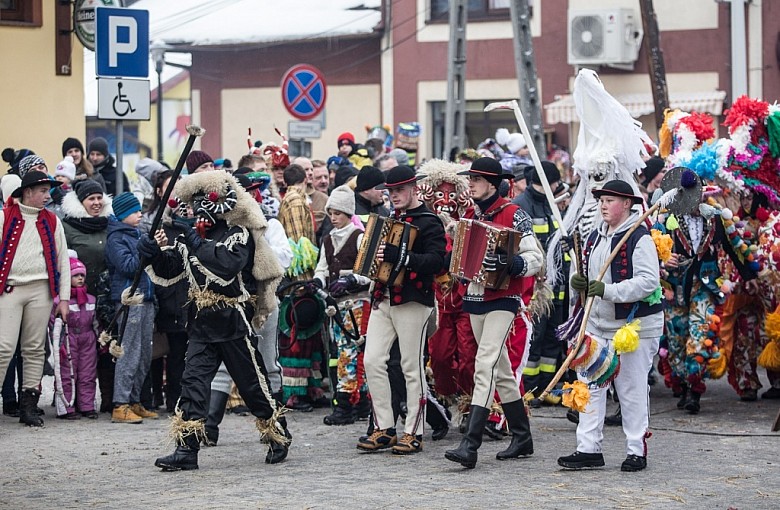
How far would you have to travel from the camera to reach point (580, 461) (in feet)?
29.7

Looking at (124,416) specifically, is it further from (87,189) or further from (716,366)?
(716,366)

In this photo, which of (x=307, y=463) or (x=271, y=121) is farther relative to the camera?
(x=271, y=121)

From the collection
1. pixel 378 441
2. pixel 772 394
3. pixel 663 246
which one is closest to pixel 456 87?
pixel 772 394

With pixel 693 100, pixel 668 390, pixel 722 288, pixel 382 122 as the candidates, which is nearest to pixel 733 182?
pixel 722 288

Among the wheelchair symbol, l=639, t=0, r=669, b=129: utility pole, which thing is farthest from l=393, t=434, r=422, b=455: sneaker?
l=639, t=0, r=669, b=129: utility pole

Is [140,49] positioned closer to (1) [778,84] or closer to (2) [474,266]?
(2) [474,266]

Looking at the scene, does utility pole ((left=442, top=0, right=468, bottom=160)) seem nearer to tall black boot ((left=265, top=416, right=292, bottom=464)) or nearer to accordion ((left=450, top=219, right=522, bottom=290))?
accordion ((left=450, top=219, right=522, bottom=290))

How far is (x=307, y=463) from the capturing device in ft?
31.1

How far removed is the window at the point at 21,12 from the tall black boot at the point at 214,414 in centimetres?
853

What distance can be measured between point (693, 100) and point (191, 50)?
1205cm

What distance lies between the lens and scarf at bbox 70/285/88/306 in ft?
37.8

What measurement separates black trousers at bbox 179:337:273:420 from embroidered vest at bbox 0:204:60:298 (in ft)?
7.47

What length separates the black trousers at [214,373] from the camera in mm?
9164

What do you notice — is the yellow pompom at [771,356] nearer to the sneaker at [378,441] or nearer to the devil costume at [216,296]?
the sneaker at [378,441]
